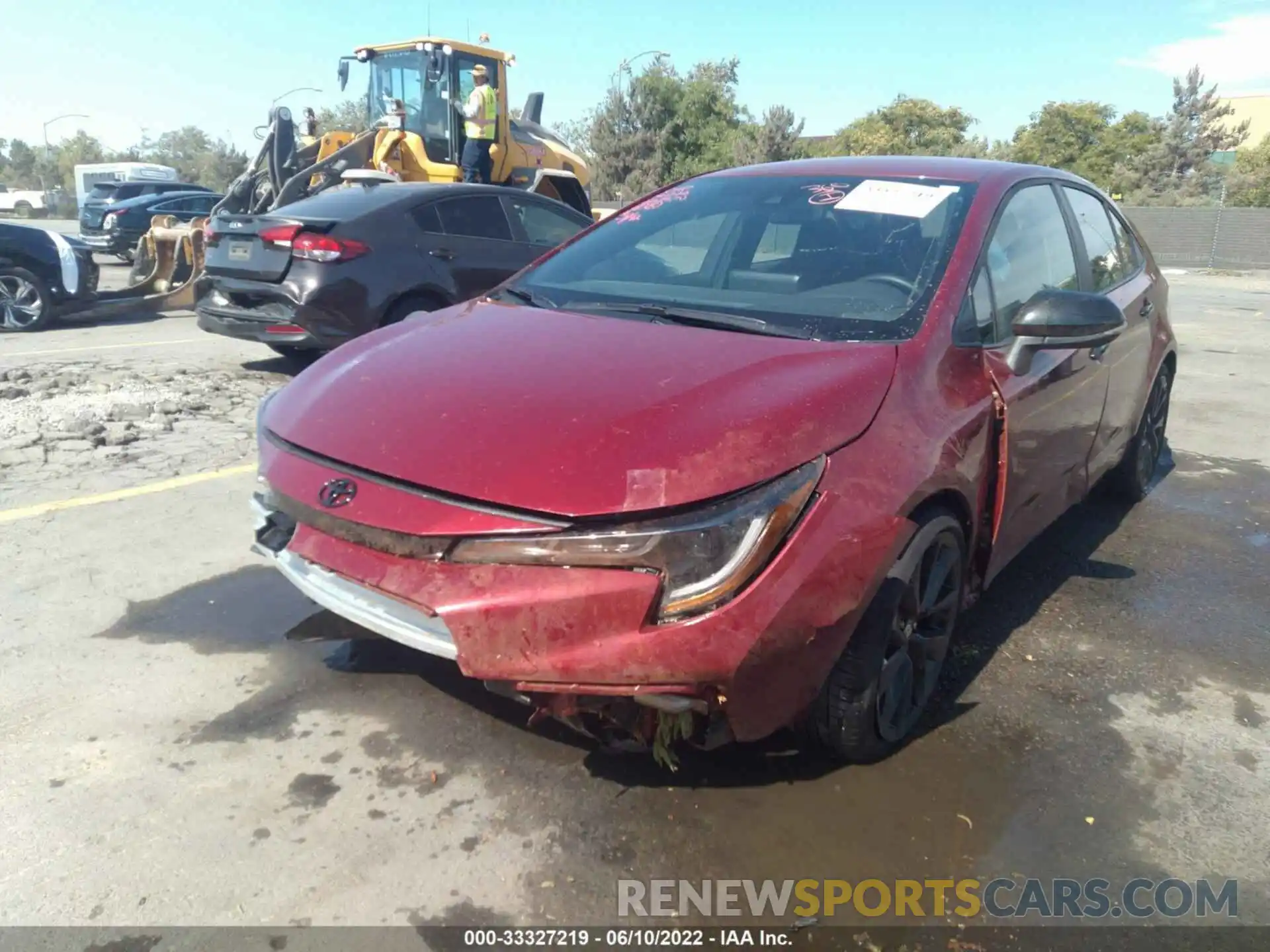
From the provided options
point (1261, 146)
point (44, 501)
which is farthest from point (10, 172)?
point (44, 501)

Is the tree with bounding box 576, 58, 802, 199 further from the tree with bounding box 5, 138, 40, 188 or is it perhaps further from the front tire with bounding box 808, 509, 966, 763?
the tree with bounding box 5, 138, 40, 188

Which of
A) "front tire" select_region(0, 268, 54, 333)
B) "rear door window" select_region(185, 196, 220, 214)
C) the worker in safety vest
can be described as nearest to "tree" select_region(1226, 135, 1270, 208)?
the worker in safety vest

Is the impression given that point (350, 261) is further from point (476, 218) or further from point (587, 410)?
point (587, 410)

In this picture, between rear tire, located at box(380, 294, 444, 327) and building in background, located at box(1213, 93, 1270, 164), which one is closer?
rear tire, located at box(380, 294, 444, 327)

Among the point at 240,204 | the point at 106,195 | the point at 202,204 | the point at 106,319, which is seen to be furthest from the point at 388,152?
the point at 106,195

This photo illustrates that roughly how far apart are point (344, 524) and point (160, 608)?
1.53 m

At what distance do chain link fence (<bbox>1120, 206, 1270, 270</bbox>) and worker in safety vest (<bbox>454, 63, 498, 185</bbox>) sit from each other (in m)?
22.0

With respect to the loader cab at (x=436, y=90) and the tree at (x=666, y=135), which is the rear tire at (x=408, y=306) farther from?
the tree at (x=666, y=135)

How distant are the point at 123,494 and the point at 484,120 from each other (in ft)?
30.9

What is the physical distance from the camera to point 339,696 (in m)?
2.92

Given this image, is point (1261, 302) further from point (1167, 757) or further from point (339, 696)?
point (339, 696)

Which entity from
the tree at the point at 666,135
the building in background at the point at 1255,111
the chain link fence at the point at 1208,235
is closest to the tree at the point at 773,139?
the tree at the point at 666,135

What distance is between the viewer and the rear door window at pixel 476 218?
759cm

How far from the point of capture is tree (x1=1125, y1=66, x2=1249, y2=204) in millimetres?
59844
